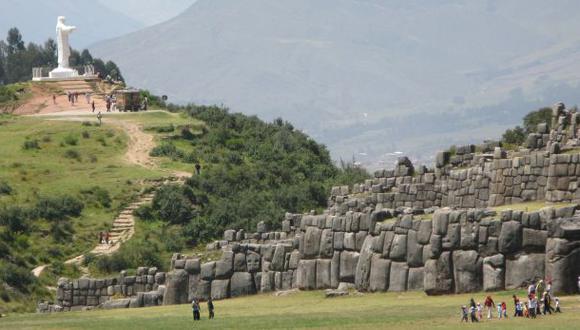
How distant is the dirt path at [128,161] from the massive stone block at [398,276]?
24.4 metres

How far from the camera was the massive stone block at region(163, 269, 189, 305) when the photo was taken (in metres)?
62.7

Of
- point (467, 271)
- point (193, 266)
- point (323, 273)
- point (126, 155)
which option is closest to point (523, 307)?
point (467, 271)

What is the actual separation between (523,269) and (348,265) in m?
8.46

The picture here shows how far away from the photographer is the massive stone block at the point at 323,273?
5934 cm

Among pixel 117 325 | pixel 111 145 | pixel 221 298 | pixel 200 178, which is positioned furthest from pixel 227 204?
pixel 117 325

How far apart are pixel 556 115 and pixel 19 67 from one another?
12618 cm

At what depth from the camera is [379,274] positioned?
A: 5619 centimetres

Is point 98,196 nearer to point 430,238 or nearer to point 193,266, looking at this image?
point 193,266

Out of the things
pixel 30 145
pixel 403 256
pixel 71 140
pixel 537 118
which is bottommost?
pixel 403 256

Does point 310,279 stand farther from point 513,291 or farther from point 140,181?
point 140,181

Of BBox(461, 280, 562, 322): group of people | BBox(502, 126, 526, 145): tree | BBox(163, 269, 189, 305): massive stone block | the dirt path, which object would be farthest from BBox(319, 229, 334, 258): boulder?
BBox(502, 126, 526, 145): tree

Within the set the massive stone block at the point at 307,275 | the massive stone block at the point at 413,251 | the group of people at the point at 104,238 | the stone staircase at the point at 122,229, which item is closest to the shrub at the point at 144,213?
the stone staircase at the point at 122,229

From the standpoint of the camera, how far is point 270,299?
2336 inches

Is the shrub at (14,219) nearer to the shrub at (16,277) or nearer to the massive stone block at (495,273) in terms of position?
the shrub at (16,277)
